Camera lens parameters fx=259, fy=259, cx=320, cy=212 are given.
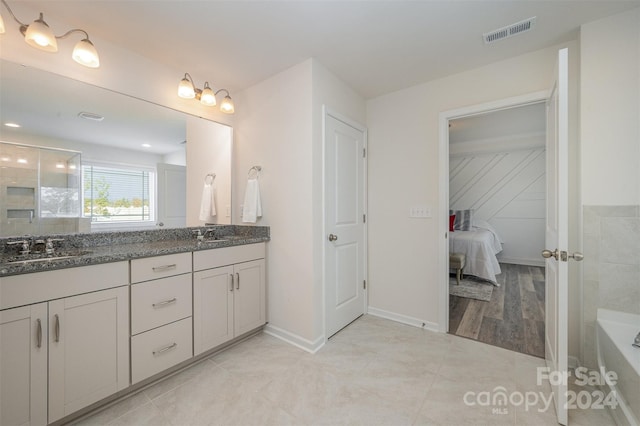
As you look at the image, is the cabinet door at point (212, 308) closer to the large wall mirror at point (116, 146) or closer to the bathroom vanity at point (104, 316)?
the bathroom vanity at point (104, 316)

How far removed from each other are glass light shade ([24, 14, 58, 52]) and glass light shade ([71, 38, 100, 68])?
0.35 feet

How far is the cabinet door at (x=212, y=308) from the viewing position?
74.2 inches

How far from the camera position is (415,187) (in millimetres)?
2592

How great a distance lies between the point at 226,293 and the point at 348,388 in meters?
1.13

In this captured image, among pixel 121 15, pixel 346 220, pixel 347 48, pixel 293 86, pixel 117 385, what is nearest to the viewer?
pixel 117 385

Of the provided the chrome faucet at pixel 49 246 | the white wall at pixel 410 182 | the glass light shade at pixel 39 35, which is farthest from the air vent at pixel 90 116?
the white wall at pixel 410 182

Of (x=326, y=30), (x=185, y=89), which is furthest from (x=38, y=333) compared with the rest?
(x=326, y=30)

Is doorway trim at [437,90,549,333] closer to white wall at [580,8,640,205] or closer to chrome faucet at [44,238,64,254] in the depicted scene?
white wall at [580,8,640,205]

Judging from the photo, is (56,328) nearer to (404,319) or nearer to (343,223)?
(343,223)

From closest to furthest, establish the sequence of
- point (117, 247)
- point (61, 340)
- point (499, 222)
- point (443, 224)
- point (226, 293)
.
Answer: point (61, 340) < point (117, 247) < point (226, 293) < point (443, 224) < point (499, 222)

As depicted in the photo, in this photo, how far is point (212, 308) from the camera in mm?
1979

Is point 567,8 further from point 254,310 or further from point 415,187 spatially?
point 254,310

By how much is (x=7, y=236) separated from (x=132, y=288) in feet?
2.61

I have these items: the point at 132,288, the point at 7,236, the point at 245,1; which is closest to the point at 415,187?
the point at 245,1
